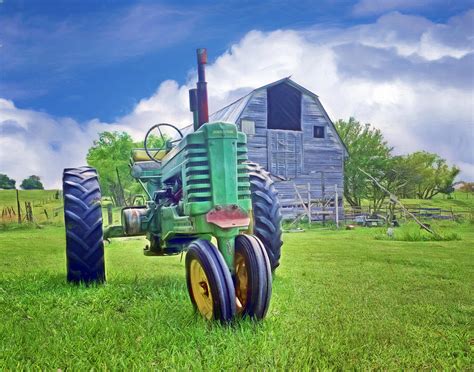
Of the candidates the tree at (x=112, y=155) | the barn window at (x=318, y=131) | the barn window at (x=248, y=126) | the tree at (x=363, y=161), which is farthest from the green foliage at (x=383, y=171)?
the tree at (x=112, y=155)

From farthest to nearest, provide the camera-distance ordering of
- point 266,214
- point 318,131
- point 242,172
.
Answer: point 318,131
point 266,214
point 242,172

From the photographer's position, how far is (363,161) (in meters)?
29.8

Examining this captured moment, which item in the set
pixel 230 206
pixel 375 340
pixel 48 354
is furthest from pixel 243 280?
pixel 48 354

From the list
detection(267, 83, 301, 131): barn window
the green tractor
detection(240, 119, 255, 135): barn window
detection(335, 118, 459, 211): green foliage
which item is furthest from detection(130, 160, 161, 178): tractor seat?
detection(335, 118, 459, 211): green foliage

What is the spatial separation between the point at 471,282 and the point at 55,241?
7.31 metres

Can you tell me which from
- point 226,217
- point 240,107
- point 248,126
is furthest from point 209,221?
point 240,107

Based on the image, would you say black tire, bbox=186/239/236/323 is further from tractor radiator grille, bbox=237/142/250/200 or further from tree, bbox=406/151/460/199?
tree, bbox=406/151/460/199

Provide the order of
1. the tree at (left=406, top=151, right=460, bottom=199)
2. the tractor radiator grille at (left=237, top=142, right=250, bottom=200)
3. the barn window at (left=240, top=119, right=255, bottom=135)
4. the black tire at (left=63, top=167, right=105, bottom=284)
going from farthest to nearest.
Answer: the tree at (left=406, top=151, right=460, bottom=199) → the barn window at (left=240, top=119, right=255, bottom=135) → the black tire at (left=63, top=167, right=105, bottom=284) → the tractor radiator grille at (left=237, top=142, right=250, bottom=200)

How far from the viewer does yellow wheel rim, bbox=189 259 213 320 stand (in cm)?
338

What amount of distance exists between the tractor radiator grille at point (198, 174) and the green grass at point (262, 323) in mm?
908

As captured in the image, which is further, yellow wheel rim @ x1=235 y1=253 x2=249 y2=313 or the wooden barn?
the wooden barn

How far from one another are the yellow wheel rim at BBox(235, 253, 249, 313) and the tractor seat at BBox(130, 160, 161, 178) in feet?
7.77

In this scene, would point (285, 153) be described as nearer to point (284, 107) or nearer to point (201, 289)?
point (284, 107)

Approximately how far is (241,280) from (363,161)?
27.5 m
